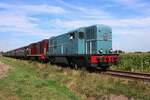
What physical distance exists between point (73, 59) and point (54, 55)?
6.95m

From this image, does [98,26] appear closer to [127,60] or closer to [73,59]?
[73,59]

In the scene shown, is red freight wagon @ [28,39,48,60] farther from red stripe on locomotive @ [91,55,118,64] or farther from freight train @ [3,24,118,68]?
red stripe on locomotive @ [91,55,118,64]

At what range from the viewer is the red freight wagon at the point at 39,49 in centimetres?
4301

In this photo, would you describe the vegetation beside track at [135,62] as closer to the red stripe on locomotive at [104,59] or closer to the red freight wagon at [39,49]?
the red stripe on locomotive at [104,59]

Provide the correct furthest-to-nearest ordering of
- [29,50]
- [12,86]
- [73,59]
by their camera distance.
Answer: [29,50]
[73,59]
[12,86]

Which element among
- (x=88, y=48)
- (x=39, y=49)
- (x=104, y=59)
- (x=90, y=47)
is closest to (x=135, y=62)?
(x=88, y=48)

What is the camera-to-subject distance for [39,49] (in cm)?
4762

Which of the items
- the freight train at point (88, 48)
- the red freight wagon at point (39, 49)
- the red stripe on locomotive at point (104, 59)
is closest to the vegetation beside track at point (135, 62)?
the freight train at point (88, 48)

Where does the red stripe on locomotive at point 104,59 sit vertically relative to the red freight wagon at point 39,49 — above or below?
below

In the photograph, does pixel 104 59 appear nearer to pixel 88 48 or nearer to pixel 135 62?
pixel 88 48

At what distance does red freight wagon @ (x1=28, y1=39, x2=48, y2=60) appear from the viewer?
43.0 metres

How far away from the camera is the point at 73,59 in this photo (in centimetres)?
2925

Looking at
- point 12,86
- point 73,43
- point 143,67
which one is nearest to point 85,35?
point 73,43

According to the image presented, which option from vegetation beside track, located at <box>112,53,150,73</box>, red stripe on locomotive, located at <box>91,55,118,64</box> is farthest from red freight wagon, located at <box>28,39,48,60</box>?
red stripe on locomotive, located at <box>91,55,118,64</box>
